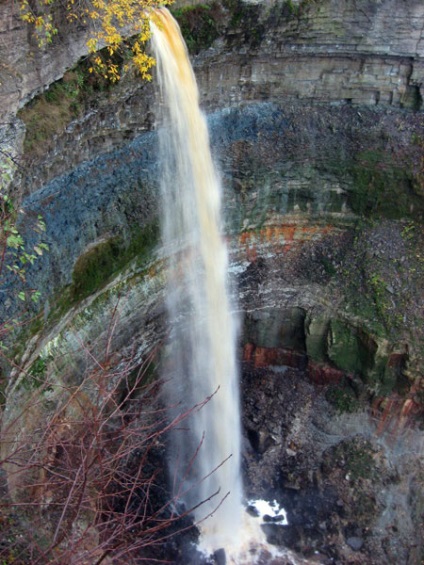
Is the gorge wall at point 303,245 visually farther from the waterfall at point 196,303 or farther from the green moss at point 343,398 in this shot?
the waterfall at point 196,303

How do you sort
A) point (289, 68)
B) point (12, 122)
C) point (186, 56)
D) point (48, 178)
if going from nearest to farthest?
point (12, 122), point (48, 178), point (186, 56), point (289, 68)

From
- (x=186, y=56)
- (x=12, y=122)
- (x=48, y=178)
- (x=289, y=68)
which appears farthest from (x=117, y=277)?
(x=289, y=68)

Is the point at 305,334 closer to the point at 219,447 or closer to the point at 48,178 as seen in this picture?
the point at 219,447

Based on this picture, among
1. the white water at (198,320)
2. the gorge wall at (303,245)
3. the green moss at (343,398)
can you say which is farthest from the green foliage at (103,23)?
the green moss at (343,398)

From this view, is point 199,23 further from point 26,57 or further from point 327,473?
point 327,473

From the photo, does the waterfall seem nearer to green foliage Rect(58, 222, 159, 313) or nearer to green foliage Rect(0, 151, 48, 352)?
green foliage Rect(58, 222, 159, 313)
